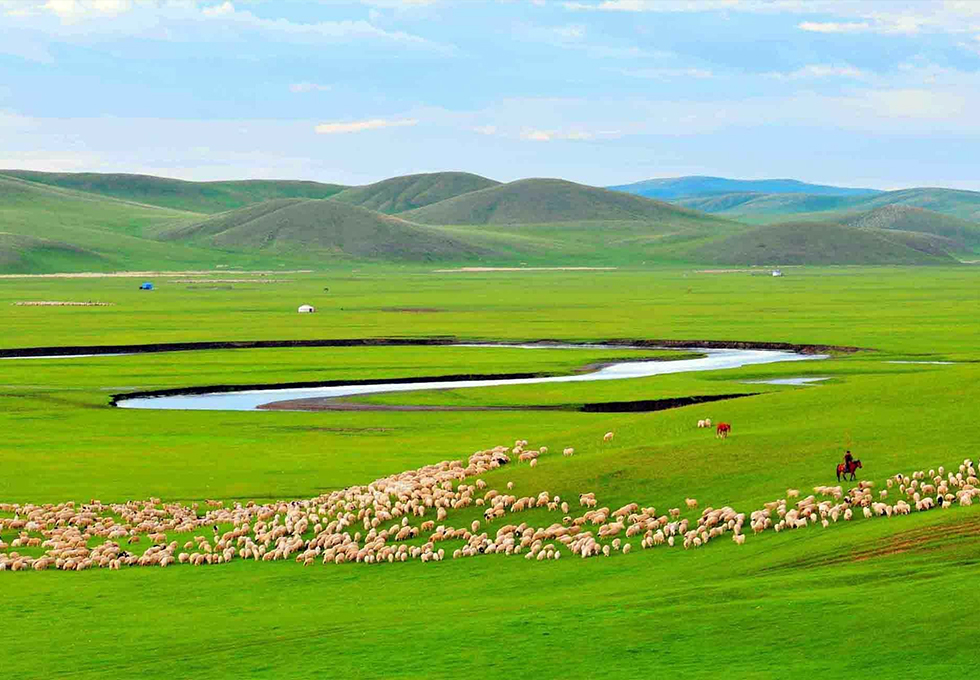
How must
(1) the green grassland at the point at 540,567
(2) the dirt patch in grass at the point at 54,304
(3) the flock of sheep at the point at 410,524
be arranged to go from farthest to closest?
(2) the dirt patch in grass at the point at 54,304
(3) the flock of sheep at the point at 410,524
(1) the green grassland at the point at 540,567

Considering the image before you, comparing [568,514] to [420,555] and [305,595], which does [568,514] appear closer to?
[420,555]

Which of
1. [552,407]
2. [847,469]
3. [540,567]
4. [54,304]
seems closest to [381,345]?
[552,407]

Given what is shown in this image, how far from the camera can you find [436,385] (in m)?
74.5

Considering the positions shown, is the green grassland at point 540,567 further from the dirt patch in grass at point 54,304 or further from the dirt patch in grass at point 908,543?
the dirt patch in grass at point 54,304

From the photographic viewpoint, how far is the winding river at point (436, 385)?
67812 mm

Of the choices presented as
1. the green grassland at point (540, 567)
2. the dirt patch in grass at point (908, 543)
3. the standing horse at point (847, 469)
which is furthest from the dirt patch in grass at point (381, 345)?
the dirt patch in grass at point (908, 543)

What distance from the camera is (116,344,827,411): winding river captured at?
6781cm

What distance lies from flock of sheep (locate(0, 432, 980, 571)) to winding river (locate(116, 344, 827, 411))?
2963cm

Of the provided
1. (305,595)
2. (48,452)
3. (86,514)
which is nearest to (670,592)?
(305,595)

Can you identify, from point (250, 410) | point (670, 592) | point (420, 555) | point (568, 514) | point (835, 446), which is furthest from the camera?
point (250, 410)

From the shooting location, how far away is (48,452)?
50250mm

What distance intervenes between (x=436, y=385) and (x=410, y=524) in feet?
138

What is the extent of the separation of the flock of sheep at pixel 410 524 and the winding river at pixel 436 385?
97.2 ft

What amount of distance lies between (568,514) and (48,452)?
24.8m
